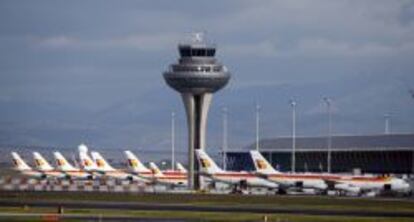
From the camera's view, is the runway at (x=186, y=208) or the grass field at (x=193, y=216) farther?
the runway at (x=186, y=208)

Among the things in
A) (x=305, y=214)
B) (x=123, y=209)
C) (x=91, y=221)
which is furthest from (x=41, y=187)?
(x=91, y=221)

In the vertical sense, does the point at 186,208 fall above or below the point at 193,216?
above

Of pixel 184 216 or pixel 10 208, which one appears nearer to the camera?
pixel 184 216

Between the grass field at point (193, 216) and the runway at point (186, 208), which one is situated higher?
the runway at point (186, 208)

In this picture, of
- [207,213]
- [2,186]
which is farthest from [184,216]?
[2,186]

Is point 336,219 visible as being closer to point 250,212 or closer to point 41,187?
point 250,212

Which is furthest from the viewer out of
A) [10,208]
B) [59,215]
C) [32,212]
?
[10,208]

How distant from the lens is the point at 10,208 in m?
118

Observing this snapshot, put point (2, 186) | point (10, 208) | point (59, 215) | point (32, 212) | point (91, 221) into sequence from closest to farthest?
point (91, 221)
point (59, 215)
point (32, 212)
point (10, 208)
point (2, 186)

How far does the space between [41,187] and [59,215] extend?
90518mm

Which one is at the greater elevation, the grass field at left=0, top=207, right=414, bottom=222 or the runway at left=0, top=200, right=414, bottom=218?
the runway at left=0, top=200, right=414, bottom=218

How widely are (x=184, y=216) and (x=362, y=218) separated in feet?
53.8

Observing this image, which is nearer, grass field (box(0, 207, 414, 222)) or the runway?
grass field (box(0, 207, 414, 222))

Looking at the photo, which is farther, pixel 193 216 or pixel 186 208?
pixel 186 208
